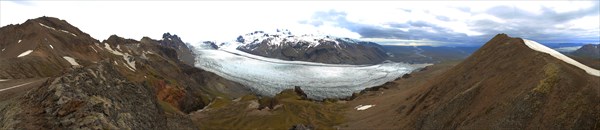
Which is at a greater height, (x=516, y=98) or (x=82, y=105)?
(x=82, y=105)

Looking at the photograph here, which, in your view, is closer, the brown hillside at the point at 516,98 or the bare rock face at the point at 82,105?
the bare rock face at the point at 82,105

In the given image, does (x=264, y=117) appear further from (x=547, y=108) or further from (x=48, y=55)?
(x=547, y=108)

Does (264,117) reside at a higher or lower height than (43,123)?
lower

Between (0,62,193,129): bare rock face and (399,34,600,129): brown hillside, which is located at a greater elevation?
(0,62,193,129): bare rock face

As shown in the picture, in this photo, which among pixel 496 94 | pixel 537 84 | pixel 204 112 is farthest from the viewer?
pixel 204 112

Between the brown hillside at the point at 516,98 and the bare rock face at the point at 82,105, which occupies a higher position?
the bare rock face at the point at 82,105

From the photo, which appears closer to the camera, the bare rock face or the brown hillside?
the bare rock face

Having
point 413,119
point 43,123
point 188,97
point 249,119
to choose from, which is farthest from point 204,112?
point 43,123

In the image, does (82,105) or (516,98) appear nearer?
(82,105)
